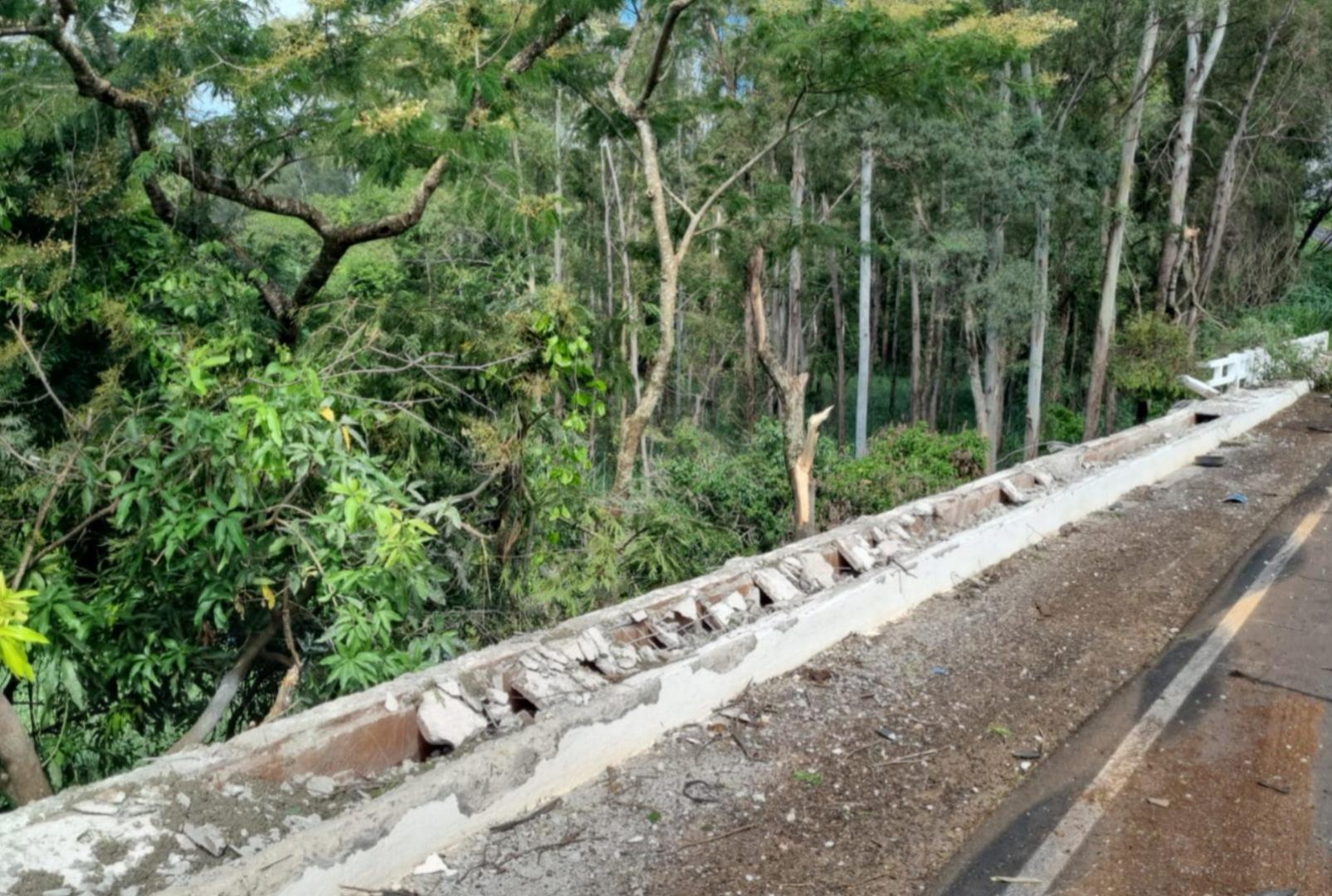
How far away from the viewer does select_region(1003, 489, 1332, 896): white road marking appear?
12.3ft

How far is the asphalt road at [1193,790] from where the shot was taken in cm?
370

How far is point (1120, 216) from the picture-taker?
23766 mm

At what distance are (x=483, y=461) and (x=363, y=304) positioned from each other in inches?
69.9

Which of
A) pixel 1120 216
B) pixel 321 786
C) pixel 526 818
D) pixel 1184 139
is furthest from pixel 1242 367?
pixel 321 786

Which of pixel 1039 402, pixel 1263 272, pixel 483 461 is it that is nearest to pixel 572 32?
pixel 483 461

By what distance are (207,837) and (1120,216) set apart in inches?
970

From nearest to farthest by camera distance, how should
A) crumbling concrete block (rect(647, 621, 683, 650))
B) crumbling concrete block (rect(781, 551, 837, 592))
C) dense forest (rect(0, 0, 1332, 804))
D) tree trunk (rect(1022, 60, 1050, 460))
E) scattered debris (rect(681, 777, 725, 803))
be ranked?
scattered debris (rect(681, 777, 725, 803)) → dense forest (rect(0, 0, 1332, 804)) → crumbling concrete block (rect(647, 621, 683, 650)) → crumbling concrete block (rect(781, 551, 837, 592)) → tree trunk (rect(1022, 60, 1050, 460))

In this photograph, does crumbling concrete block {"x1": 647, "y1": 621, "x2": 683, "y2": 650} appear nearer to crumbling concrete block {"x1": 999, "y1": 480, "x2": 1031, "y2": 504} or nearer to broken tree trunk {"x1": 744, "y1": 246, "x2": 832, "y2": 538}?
crumbling concrete block {"x1": 999, "y1": 480, "x2": 1031, "y2": 504}

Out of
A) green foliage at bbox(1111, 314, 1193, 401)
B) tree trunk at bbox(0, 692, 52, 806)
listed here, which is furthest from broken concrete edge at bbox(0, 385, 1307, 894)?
green foliage at bbox(1111, 314, 1193, 401)

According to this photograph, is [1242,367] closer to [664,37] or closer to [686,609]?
[664,37]

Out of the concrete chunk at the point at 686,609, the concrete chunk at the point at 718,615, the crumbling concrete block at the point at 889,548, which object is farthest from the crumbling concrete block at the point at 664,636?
the crumbling concrete block at the point at 889,548

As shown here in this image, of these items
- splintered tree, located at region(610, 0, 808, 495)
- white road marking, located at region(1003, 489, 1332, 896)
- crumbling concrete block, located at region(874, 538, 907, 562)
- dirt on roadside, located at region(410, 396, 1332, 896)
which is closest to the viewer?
dirt on roadside, located at region(410, 396, 1332, 896)

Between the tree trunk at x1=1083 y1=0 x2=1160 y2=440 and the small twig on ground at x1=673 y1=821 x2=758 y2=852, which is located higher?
the tree trunk at x1=1083 y1=0 x2=1160 y2=440

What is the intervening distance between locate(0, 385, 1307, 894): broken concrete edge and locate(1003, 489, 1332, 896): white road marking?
5.17 ft
